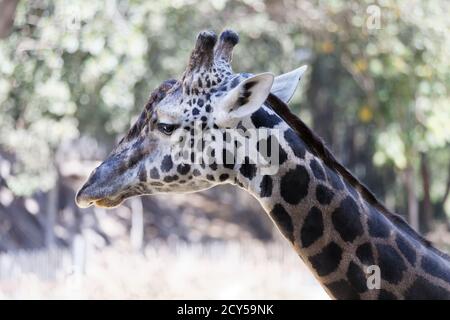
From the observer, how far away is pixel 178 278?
1147 cm

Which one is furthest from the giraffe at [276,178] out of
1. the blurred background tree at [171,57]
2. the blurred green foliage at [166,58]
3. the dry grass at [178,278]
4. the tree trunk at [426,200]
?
the tree trunk at [426,200]

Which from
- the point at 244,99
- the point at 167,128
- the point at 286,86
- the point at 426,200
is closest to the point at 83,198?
the point at 167,128

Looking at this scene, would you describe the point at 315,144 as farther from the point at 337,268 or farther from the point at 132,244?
the point at 132,244

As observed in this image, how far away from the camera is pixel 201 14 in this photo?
11555 mm

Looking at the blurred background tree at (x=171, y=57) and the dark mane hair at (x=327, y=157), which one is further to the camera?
the blurred background tree at (x=171, y=57)

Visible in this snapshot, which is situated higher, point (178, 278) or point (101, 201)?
point (101, 201)

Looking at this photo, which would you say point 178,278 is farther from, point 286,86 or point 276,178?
point 276,178

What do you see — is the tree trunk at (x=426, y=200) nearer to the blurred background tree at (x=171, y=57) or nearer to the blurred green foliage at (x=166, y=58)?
the blurred background tree at (x=171, y=57)

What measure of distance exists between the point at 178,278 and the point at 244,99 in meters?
Answer: 8.69

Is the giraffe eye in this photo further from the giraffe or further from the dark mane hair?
the dark mane hair

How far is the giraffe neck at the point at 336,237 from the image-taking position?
3.05 meters

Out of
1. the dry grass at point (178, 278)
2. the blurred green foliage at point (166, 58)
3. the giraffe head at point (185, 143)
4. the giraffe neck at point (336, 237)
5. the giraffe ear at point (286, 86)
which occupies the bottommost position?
the dry grass at point (178, 278)

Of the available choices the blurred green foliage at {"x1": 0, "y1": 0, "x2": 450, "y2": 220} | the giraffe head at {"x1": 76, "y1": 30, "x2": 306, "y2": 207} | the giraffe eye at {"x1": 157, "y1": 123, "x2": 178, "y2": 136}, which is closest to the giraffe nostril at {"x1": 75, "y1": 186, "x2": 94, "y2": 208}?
the giraffe head at {"x1": 76, "y1": 30, "x2": 306, "y2": 207}
